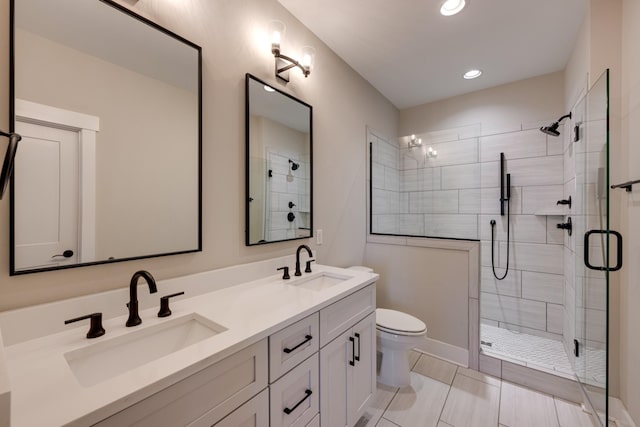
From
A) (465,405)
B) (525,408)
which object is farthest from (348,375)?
(525,408)

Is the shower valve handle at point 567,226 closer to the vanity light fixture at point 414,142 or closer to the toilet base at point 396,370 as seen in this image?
the vanity light fixture at point 414,142

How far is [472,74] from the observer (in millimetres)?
2619

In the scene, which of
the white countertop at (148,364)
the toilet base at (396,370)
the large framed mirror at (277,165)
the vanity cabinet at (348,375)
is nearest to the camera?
the white countertop at (148,364)

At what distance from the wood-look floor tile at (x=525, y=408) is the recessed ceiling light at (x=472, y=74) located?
270cm

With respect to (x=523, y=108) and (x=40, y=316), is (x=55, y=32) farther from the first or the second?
(x=523, y=108)

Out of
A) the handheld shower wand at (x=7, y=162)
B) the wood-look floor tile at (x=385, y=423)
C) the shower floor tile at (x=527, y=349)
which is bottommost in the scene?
the wood-look floor tile at (x=385, y=423)

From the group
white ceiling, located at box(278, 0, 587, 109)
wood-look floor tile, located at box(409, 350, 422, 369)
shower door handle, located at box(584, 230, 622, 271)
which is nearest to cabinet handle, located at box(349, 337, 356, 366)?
wood-look floor tile, located at box(409, 350, 422, 369)

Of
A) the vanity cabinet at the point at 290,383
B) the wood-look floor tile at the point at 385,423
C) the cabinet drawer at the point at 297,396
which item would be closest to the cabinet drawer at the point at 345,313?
the vanity cabinet at the point at 290,383

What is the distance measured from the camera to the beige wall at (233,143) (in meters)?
0.97

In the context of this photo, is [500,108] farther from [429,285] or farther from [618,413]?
[618,413]

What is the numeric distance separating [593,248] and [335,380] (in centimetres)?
161

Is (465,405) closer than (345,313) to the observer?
No

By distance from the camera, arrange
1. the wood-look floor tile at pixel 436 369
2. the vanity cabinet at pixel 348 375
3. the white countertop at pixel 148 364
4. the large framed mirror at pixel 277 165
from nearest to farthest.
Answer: the white countertop at pixel 148 364
the vanity cabinet at pixel 348 375
the large framed mirror at pixel 277 165
the wood-look floor tile at pixel 436 369

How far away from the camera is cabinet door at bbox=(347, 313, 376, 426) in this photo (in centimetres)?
148
